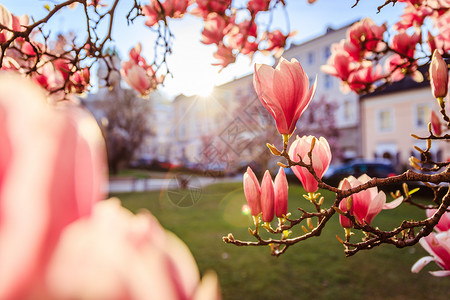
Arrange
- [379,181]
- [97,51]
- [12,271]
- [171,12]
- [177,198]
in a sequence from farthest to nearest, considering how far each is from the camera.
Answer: [177,198]
[171,12]
[97,51]
[379,181]
[12,271]

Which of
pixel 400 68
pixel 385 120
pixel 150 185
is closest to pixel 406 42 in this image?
pixel 400 68

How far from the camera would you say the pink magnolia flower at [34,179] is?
0.21 meters

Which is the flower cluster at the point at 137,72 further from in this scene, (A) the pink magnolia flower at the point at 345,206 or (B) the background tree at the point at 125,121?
(B) the background tree at the point at 125,121

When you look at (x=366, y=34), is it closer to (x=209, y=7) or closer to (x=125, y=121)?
(x=209, y=7)

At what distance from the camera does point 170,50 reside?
2.16m

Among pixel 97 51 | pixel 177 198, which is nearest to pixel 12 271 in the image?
pixel 97 51

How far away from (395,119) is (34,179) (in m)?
21.9

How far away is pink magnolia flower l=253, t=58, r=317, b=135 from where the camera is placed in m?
0.78

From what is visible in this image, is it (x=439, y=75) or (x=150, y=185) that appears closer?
(x=439, y=75)

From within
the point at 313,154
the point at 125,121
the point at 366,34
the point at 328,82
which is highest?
the point at 328,82

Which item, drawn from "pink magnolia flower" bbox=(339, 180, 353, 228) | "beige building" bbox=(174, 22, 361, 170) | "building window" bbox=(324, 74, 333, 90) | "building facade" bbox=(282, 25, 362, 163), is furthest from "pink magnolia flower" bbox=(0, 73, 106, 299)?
"building window" bbox=(324, 74, 333, 90)

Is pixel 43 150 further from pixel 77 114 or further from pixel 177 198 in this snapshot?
pixel 177 198

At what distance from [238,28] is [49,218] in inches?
91.5

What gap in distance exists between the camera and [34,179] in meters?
0.21
